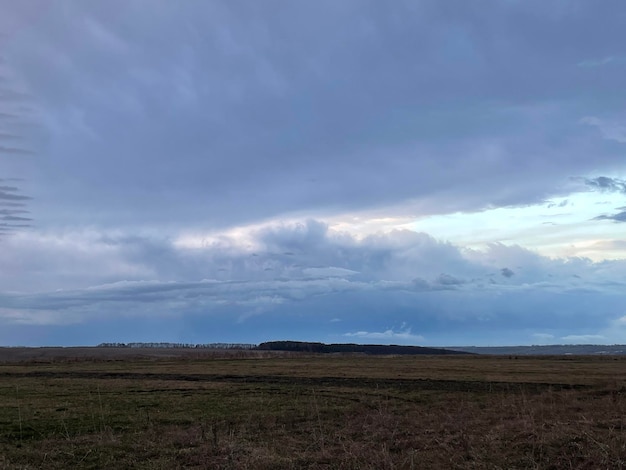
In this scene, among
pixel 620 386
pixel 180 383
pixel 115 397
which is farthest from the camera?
pixel 180 383

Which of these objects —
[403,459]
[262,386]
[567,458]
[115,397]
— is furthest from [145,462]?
[262,386]

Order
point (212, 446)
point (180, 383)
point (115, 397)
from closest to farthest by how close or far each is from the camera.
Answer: point (212, 446), point (115, 397), point (180, 383)

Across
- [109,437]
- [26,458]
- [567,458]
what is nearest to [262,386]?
[109,437]

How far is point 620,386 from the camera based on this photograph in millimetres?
36000

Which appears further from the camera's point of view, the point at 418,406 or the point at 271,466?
the point at 418,406

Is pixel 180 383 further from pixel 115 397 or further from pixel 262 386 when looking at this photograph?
pixel 115 397

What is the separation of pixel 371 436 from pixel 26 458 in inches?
382

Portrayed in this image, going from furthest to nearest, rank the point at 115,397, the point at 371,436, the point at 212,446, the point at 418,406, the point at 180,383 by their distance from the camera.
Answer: the point at 180,383 → the point at 115,397 → the point at 418,406 → the point at 371,436 → the point at 212,446

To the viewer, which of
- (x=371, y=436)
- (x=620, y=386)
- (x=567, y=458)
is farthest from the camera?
(x=620, y=386)

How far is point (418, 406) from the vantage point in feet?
92.4

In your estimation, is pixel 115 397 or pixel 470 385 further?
pixel 470 385

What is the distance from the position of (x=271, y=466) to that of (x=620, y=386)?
31455 millimetres

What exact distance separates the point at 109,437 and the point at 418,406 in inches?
625

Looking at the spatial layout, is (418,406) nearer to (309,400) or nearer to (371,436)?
(309,400)
